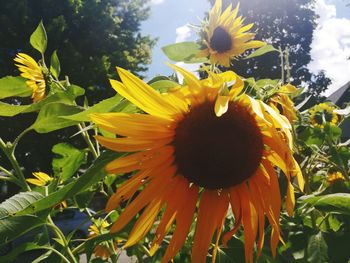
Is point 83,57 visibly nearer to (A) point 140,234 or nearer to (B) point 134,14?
(B) point 134,14

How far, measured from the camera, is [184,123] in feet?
1.90

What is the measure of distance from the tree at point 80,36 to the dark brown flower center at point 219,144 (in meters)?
9.83

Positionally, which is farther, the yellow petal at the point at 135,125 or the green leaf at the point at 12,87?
the green leaf at the point at 12,87

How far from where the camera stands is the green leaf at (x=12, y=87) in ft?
2.29

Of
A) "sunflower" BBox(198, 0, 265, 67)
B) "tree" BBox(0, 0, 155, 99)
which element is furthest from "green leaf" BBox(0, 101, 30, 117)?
"tree" BBox(0, 0, 155, 99)

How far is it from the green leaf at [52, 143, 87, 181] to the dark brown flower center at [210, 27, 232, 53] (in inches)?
18.3

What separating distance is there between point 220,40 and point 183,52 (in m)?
0.49

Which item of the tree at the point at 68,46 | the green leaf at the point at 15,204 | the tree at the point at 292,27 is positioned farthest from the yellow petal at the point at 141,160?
the tree at the point at 292,27

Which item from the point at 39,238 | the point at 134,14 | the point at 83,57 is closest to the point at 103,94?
the point at 83,57

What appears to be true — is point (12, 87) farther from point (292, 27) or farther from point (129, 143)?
point (292, 27)

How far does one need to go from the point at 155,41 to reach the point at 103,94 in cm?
356

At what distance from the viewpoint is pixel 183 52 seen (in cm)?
83

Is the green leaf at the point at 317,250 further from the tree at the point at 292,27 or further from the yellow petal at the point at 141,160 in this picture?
the tree at the point at 292,27

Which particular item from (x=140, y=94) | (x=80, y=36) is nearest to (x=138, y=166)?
(x=140, y=94)
